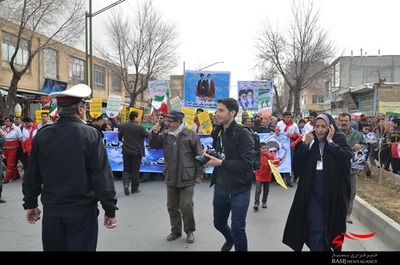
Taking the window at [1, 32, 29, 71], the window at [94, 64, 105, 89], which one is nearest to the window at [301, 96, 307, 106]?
the window at [94, 64, 105, 89]

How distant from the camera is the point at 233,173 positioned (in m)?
3.70

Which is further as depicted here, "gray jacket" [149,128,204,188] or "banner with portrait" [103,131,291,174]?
"banner with portrait" [103,131,291,174]

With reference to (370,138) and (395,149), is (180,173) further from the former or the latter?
(370,138)

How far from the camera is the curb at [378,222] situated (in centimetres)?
469

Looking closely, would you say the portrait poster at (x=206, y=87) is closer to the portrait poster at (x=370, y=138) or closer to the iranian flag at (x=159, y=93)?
the iranian flag at (x=159, y=93)

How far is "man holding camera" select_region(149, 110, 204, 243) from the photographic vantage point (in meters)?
4.85

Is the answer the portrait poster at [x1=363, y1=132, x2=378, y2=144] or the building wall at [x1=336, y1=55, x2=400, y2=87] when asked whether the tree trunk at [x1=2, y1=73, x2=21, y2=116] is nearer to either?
the portrait poster at [x1=363, y1=132, x2=378, y2=144]

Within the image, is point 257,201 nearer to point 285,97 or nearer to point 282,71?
point 282,71

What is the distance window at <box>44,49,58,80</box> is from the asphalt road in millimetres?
22812

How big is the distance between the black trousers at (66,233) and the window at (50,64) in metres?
27.7

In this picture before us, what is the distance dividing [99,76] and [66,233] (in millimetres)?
38978

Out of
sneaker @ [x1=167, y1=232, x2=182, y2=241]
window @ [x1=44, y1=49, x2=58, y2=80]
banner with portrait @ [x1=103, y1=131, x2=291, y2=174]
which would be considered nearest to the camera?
sneaker @ [x1=167, y1=232, x2=182, y2=241]

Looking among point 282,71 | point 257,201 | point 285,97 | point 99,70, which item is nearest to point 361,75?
point 285,97

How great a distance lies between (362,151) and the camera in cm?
559
